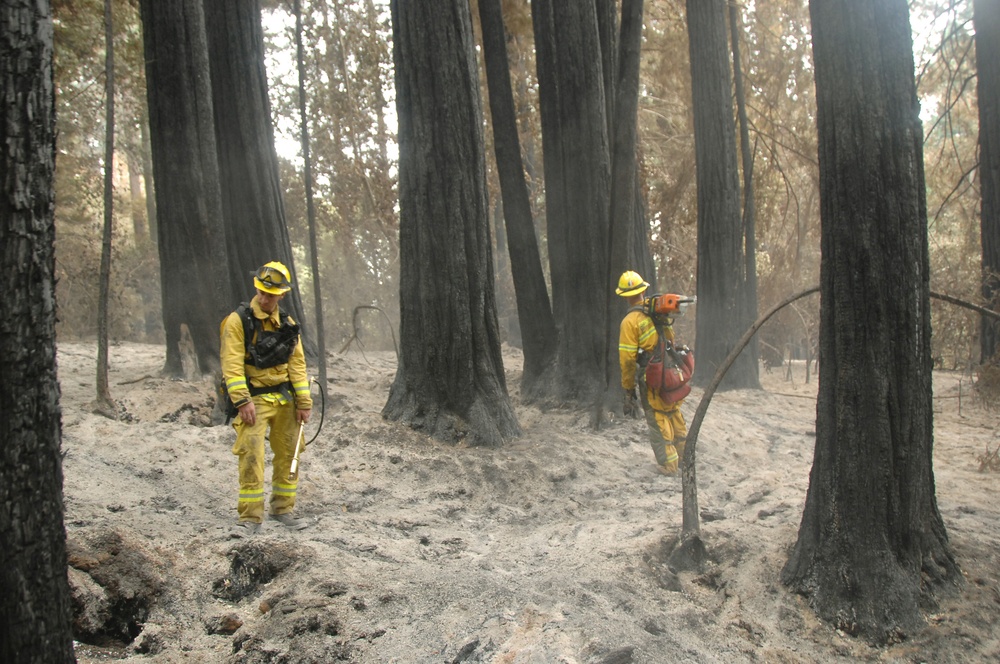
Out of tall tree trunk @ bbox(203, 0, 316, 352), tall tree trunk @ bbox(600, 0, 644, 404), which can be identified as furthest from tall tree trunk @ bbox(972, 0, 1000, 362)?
tall tree trunk @ bbox(203, 0, 316, 352)

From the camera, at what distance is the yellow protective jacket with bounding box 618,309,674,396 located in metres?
Answer: 8.19

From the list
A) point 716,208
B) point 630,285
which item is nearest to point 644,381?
point 630,285

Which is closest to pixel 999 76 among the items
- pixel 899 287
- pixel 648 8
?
pixel 648 8

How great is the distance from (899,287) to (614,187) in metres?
4.47

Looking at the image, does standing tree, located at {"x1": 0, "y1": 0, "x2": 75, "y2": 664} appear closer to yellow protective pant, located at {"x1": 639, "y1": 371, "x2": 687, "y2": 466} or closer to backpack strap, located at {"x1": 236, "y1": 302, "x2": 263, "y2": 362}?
backpack strap, located at {"x1": 236, "y1": 302, "x2": 263, "y2": 362}

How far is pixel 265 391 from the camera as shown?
6121 millimetres

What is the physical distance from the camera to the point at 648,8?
1680 cm

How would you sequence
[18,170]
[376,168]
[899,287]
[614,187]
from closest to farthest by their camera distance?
1. [18,170]
2. [899,287]
3. [614,187]
4. [376,168]

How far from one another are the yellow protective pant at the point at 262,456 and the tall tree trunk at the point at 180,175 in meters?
3.38

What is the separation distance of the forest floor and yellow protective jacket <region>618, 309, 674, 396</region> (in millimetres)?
1127

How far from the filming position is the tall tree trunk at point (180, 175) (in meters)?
9.05

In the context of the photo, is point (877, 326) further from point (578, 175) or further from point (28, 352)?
point (578, 175)

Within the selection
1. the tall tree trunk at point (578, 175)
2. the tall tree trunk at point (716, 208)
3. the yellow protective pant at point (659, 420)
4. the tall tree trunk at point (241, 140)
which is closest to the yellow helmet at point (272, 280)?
the yellow protective pant at point (659, 420)

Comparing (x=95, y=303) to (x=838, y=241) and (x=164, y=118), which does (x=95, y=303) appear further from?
(x=838, y=241)
